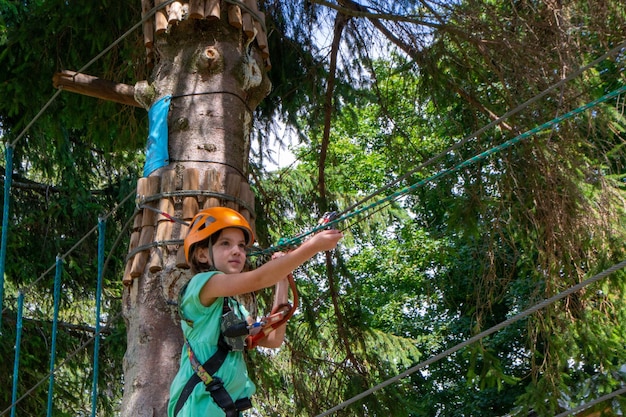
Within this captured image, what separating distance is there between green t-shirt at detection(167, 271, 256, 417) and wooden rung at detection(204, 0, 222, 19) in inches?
58.3

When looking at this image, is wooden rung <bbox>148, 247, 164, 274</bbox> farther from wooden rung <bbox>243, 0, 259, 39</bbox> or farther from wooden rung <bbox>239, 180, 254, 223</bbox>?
wooden rung <bbox>243, 0, 259, 39</bbox>

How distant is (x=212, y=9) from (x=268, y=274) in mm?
1669

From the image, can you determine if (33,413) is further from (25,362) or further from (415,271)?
(415,271)

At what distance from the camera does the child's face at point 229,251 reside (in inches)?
117

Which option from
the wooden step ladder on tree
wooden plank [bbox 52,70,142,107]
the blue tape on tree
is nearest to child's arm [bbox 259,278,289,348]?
the wooden step ladder on tree

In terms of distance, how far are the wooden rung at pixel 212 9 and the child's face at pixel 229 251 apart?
1302 mm

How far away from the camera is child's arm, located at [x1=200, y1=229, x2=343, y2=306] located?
258cm

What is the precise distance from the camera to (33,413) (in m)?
8.49

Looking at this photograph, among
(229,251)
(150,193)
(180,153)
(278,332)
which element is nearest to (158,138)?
(180,153)

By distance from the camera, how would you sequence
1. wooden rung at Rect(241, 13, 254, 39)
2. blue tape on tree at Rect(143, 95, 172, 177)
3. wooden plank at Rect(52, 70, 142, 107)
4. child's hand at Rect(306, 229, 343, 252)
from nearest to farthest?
child's hand at Rect(306, 229, 343, 252) < blue tape on tree at Rect(143, 95, 172, 177) < wooden rung at Rect(241, 13, 254, 39) < wooden plank at Rect(52, 70, 142, 107)

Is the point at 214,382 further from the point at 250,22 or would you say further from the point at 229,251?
the point at 250,22

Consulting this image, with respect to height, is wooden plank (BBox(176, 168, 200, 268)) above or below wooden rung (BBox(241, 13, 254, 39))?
below

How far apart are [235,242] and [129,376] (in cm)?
82

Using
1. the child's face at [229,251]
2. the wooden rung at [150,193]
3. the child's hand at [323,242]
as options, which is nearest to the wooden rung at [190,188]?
the wooden rung at [150,193]
